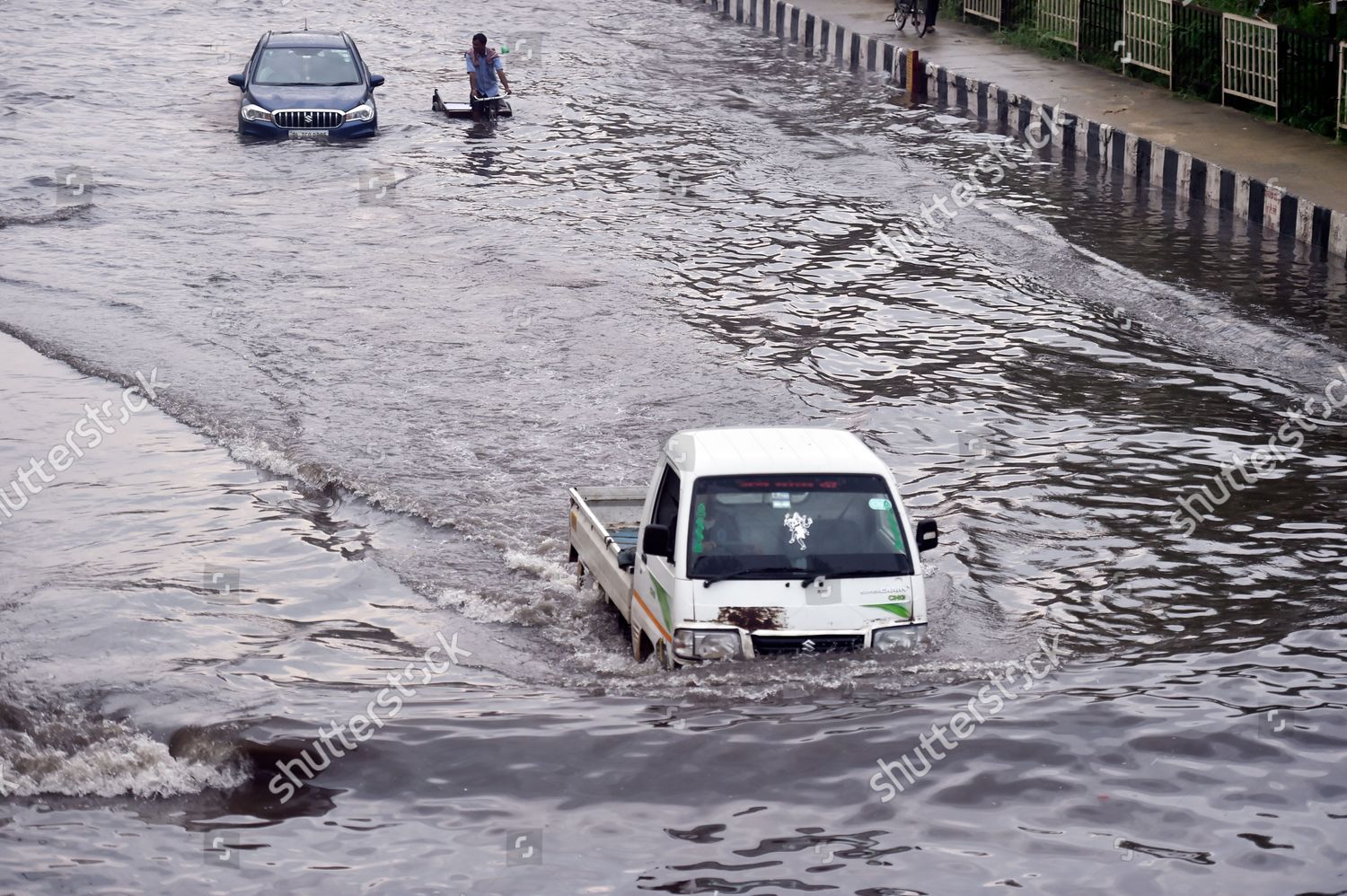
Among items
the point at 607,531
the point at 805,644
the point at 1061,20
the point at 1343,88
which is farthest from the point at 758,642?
the point at 1061,20

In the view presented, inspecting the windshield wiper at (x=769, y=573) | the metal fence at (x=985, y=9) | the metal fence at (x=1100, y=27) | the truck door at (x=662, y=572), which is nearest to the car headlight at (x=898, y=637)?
the windshield wiper at (x=769, y=573)

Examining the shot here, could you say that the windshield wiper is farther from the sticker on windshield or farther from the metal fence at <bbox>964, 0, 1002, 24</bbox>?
the metal fence at <bbox>964, 0, 1002, 24</bbox>

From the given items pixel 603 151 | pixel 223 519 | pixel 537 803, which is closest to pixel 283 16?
pixel 603 151

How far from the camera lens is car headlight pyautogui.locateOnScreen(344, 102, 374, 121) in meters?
24.8

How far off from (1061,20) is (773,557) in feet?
75.3

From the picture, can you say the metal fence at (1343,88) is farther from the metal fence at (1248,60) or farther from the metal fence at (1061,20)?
the metal fence at (1061,20)

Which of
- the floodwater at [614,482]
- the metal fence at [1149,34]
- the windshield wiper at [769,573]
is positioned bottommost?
the floodwater at [614,482]

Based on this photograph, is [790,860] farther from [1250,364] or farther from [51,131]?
[51,131]

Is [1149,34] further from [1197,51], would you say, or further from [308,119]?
[308,119]

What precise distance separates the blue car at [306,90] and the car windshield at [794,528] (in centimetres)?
1764

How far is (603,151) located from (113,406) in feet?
37.3

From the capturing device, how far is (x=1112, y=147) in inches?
896

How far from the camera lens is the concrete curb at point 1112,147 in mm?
18672

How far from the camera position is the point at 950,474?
12711 millimetres
